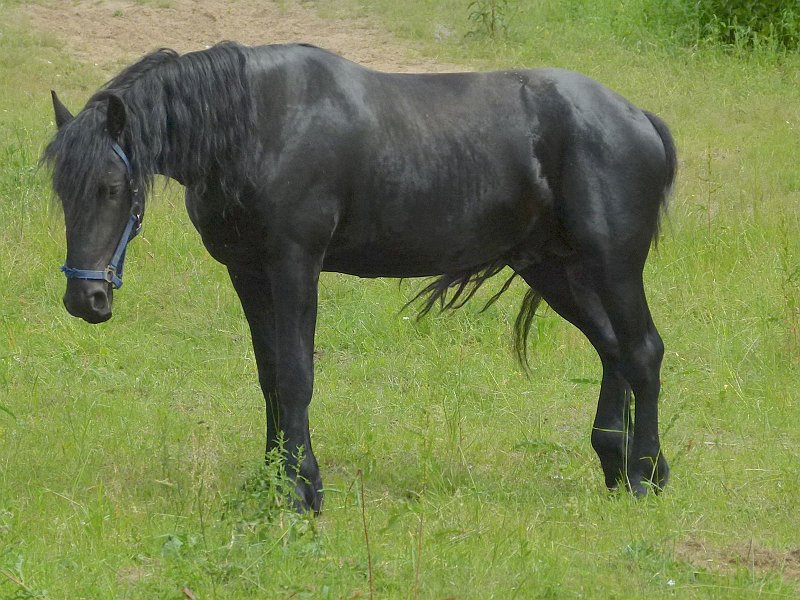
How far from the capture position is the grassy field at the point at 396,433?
4215 mm

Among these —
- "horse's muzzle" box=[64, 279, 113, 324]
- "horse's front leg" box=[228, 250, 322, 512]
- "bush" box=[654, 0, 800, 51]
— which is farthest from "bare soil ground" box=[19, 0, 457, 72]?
"horse's muzzle" box=[64, 279, 113, 324]

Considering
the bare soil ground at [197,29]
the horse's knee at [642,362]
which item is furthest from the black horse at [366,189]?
the bare soil ground at [197,29]

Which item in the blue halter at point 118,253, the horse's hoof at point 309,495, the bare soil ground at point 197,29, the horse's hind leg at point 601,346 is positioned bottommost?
the bare soil ground at point 197,29

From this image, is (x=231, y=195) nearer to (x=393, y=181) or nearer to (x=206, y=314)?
(x=393, y=181)

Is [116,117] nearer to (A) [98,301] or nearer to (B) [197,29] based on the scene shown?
(A) [98,301]

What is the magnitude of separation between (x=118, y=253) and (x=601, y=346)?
2.33 m

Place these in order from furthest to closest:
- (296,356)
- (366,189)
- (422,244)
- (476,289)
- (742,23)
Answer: (742,23) → (476,289) → (422,244) → (366,189) → (296,356)


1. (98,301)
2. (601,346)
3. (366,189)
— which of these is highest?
(366,189)

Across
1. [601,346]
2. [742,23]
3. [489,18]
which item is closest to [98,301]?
[601,346]

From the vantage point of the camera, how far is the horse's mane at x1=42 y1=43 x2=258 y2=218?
461cm

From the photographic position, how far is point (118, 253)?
184 inches

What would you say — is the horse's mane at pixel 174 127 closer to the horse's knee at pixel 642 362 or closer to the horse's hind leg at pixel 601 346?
the horse's hind leg at pixel 601 346

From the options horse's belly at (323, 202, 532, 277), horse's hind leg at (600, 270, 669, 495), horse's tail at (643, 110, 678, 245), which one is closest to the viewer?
horse's belly at (323, 202, 532, 277)

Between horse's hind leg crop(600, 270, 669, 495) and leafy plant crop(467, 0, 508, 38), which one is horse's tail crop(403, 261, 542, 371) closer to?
horse's hind leg crop(600, 270, 669, 495)
